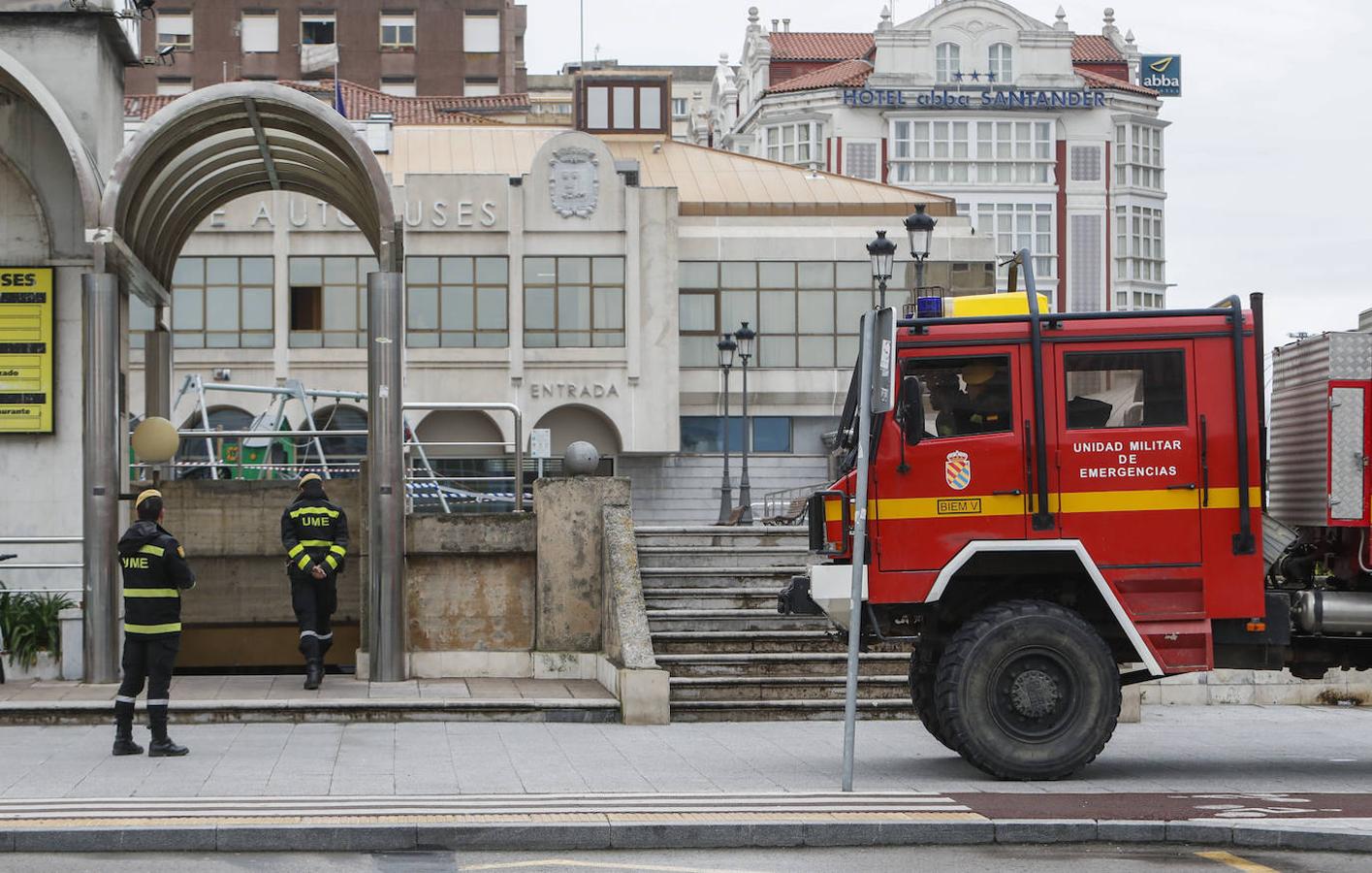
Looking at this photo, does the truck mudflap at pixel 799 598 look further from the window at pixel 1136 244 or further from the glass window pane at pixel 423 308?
the window at pixel 1136 244

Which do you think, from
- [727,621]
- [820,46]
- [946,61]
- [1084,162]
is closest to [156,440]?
[727,621]

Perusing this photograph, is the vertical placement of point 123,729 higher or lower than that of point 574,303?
lower

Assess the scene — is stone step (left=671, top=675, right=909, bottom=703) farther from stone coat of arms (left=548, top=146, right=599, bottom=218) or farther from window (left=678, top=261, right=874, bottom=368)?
window (left=678, top=261, right=874, bottom=368)

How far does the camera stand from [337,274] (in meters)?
55.4

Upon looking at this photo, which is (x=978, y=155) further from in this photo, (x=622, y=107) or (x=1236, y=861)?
(x=1236, y=861)

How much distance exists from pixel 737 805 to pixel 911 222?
573 inches

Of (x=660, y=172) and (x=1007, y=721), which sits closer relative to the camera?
(x=1007, y=721)

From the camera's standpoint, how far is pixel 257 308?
55156 millimetres

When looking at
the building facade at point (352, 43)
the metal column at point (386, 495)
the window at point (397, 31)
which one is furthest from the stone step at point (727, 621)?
the window at point (397, 31)

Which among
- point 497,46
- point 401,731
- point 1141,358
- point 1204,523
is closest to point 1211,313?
point 1141,358

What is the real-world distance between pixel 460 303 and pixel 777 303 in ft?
30.8

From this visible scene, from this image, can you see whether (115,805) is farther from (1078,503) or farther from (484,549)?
(484,549)

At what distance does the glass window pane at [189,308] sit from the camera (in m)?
54.5

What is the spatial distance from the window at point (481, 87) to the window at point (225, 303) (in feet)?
121
